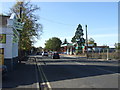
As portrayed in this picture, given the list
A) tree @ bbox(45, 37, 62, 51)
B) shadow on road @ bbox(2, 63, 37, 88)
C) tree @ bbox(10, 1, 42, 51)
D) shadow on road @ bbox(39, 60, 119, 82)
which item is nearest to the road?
shadow on road @ bbox(39, 60, 119, 82)

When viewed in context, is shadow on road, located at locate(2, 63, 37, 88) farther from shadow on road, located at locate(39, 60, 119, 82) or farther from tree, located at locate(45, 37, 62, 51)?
tree, located at locate(45, 37, 62, 51)

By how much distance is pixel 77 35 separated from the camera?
356ft

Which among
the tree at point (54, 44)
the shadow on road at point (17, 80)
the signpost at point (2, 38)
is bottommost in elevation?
the shadow on road at point (17, 80)

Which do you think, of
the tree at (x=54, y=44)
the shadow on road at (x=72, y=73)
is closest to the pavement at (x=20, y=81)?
the shadow on road at (x=72, y=73)

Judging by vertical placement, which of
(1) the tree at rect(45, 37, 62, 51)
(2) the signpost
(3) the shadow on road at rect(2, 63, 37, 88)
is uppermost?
(1) the tree at rect(45, 37, 62, 51)

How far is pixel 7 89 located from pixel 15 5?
36.7 metres

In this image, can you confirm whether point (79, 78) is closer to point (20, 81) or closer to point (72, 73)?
point (72, 73)

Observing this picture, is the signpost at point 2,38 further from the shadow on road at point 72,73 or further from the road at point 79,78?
the shadow on road at point 72,73

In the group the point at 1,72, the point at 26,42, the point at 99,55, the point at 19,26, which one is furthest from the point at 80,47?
the point at 1,72

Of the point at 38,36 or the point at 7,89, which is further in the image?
the point at 38,36

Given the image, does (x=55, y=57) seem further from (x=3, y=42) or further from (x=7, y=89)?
(x=7, y=89)

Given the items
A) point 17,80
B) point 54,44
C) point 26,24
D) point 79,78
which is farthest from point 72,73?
point 54,44

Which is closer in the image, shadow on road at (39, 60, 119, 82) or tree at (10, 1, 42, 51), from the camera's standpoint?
shadow on road at (39, 60, 119, 82)

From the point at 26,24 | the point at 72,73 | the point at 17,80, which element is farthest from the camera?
the point at 26,24
